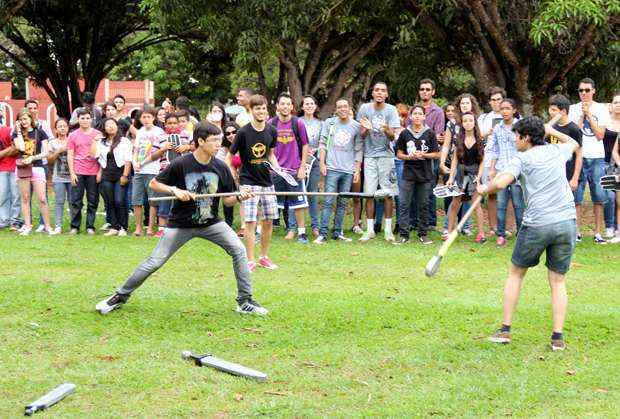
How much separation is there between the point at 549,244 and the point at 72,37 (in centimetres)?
2168

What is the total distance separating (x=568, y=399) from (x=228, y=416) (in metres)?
2.30

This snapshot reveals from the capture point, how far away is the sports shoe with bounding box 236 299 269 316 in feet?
27.9

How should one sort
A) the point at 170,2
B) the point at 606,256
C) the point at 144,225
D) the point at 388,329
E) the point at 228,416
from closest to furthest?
the point at 228,416 < the point at 388,329 < the point at 606,256 < the point at 144,225 < the point at 170,2

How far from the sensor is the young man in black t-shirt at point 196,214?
8320mm

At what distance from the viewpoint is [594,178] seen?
1285 cm

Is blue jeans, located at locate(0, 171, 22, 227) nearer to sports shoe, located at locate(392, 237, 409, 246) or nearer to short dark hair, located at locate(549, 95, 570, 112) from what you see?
sports shoe, located at locate(392, 237, 409, 246)

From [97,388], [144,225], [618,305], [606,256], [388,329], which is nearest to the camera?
[97,388]

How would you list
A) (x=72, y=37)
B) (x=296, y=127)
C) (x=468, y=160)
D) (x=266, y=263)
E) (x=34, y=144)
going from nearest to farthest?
(x=266, y=263) < (x=296, y=127) < (x=468, y=160) < (x=34, y=144) < (x=72, y=37)

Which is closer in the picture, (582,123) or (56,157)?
(582,123)

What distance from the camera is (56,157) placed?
46.1 ft

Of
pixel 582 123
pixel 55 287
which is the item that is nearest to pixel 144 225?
pixel 55 287

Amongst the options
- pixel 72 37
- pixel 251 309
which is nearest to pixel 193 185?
pixel 251 309

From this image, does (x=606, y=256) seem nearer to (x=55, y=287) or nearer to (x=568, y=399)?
(x=568, y=399)

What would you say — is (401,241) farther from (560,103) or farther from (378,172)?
(560,103)
